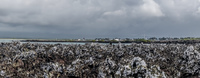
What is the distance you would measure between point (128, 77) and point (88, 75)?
22.7 feet

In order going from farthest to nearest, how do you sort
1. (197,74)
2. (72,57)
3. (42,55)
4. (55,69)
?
1. (72,57)
2. (42,55)
3. (197,74)
4. (55,69)

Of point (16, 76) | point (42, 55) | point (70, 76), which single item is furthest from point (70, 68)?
point (42, 55)

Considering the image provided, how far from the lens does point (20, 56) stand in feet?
91.8

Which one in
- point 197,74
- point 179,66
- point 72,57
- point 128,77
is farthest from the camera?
point 72,57

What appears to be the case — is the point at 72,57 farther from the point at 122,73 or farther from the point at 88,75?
the point at 122,73

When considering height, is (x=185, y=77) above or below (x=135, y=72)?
below

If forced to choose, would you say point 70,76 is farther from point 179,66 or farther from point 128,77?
point 179,66

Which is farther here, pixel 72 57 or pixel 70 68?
pixel 72 57

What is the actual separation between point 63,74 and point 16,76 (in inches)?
161

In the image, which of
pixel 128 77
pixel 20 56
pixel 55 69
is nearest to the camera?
pixel 128 77

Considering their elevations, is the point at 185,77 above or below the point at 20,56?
below

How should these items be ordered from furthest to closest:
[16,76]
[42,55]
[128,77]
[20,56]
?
[42,55] → [20,56] → [16,76] → [128,77]

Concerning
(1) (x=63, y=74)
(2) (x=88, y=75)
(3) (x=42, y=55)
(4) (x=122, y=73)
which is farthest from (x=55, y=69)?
(3) (x=42, y=55)

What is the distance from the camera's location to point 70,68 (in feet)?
72.2
